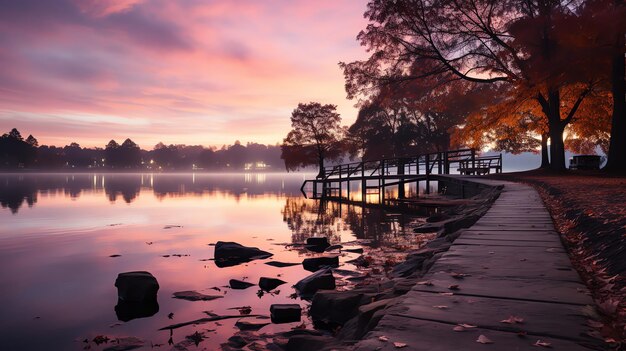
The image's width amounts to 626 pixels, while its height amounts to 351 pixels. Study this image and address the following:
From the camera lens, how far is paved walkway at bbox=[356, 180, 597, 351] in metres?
2.79

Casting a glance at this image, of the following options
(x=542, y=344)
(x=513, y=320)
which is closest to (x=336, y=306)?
(x=513, y=320)

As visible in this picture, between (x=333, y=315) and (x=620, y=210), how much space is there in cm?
515

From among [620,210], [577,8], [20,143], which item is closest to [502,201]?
[620,210]

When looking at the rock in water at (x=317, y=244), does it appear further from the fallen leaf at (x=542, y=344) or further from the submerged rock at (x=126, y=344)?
the fallen leaf at (x=542, y=344)

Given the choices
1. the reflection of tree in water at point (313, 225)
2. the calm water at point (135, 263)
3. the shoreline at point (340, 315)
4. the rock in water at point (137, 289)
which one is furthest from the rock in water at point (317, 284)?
the reflection of tree in water at point (313, 225)

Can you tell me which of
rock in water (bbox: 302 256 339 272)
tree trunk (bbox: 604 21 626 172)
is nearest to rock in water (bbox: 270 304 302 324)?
rock in water (bbox: 302 256 339 272)

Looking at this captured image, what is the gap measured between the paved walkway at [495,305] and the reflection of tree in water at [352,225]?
9.68 metres

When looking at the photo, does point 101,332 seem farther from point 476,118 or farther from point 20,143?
point 20,143

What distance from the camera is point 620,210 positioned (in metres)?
7.07

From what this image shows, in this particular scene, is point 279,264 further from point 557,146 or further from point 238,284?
point 557,146

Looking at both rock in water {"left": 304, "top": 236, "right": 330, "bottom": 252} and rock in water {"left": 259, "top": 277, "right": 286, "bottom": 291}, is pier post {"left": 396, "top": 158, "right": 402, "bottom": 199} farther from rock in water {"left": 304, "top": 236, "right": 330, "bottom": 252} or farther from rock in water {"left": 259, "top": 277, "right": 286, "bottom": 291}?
rock in water {"left": 259, "top": 277, "right": 286, "bottom": 291}

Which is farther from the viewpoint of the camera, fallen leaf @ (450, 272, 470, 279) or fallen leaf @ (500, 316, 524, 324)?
fallen leaf @ (450, 272, 470, 279)

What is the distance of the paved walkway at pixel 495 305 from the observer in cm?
279

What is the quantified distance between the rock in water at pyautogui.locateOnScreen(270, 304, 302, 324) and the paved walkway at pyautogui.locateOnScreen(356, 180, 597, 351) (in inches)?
110
